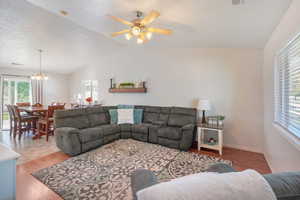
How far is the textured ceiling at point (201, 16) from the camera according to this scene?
1.97 m

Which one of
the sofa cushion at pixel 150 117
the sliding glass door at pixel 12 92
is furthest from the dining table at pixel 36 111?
the sofa cushion at pixel 150 117

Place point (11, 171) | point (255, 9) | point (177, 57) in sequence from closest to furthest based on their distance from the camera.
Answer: point (11, 171) < point (255, 9) < point (177, 57)

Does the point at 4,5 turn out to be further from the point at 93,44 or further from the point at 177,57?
the point at 177,57

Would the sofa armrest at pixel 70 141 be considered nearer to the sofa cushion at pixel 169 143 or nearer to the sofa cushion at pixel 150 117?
the sofa cushion at pixel 169 143

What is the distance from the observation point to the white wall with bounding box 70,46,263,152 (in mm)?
3332

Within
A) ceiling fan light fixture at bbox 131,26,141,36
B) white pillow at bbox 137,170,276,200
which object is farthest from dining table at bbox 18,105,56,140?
white pillow at bbox 137,170,276,200

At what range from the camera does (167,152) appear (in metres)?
3.20

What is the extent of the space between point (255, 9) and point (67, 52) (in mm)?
5040

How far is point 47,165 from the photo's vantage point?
2656 mm

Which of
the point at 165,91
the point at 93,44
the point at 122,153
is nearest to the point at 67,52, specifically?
Result: the point at 93,44

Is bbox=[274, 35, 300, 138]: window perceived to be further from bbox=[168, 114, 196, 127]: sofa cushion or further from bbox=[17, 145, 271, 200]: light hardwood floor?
bbox=[168, 114, 196, 127]: sofa cushion

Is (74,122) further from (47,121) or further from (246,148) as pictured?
(246,148)

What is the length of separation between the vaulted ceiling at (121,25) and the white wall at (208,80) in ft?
1.18

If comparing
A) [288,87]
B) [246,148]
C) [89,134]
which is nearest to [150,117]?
[89,134]
